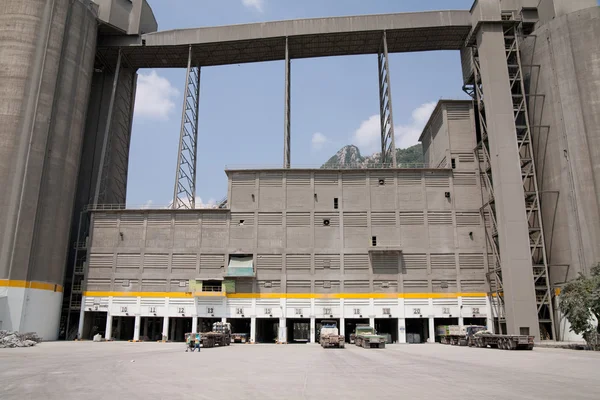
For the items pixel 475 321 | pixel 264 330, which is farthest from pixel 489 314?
pixel 264 330

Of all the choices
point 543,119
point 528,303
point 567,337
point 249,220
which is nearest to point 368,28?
point 543,119

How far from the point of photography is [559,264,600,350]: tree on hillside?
3319 cm

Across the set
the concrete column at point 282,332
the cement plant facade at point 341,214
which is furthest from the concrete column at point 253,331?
the concrete column at point 282,332

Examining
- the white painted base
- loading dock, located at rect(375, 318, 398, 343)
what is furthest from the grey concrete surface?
loading dock, located at rect(375, 318, 398, 343)

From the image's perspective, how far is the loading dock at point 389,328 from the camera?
49744 mm

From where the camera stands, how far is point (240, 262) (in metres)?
49.9

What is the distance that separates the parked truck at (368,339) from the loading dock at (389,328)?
18.1 feet

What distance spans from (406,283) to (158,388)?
3826 cm

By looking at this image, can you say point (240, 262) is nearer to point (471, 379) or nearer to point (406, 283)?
point (406, 283)

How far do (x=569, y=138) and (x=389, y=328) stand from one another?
27.5 meters

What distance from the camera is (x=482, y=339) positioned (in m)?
38.3

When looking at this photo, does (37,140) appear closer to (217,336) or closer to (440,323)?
(217,336)

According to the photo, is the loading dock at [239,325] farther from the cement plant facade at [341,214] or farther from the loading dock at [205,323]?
the loading dock at [205,323]

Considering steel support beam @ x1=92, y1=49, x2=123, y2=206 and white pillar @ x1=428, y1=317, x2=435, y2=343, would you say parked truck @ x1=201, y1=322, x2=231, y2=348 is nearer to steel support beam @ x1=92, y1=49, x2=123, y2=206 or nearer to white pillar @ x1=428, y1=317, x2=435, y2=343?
white pillar @ x1=428, y1=317, x2=435, y2=343
